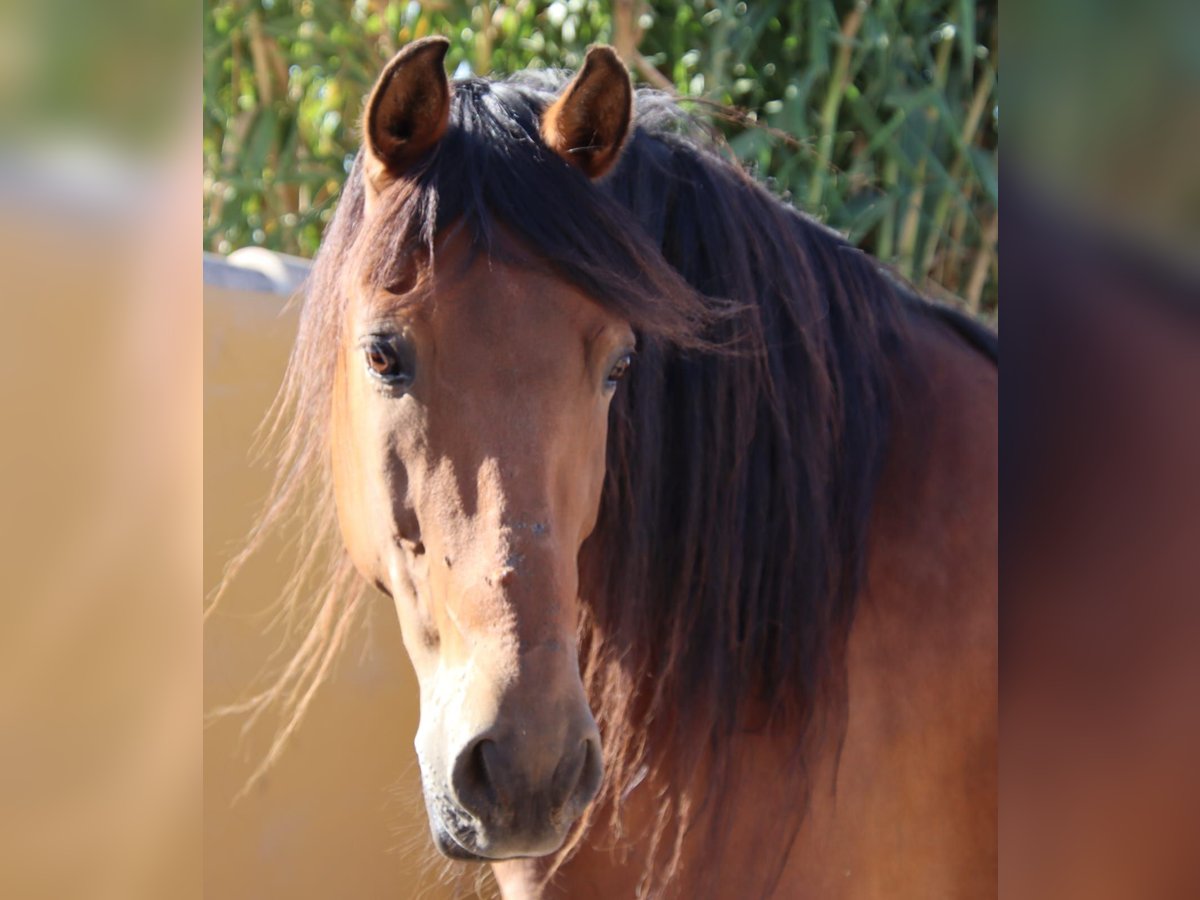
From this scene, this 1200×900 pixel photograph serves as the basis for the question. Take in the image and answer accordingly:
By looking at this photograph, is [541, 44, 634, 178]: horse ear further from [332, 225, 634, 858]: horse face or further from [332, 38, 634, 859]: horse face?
[332, 225, 634, 858]: horse face

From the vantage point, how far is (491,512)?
4.05 feet

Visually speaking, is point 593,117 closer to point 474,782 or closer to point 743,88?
point 474,782

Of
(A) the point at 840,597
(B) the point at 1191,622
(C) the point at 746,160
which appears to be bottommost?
(A) the point at 840,597

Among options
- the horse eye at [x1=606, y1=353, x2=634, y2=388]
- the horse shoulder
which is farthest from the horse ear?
the horse shoulder

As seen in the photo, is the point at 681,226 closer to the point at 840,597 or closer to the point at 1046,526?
the point at 840,597

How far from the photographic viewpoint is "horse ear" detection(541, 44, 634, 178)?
1414 millimetres

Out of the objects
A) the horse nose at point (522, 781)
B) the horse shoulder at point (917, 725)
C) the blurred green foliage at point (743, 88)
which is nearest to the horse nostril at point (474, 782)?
the horse nose at point (522, 781)

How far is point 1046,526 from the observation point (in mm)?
516

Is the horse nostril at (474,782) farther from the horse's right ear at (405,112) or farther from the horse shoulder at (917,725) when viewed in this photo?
the horse's right ear at (405,112)

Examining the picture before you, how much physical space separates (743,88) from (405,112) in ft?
8.54

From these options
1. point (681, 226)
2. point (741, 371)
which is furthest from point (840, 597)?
point (681, 226)

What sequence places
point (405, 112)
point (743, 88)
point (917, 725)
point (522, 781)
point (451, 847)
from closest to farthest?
point (522, 781), point (451, 847), point (405, 112), point (917, 725), point (743, 88)

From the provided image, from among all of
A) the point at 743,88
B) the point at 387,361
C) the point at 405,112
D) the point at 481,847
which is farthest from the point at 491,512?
the point at 743,88

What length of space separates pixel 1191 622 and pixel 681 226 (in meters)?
1.22
